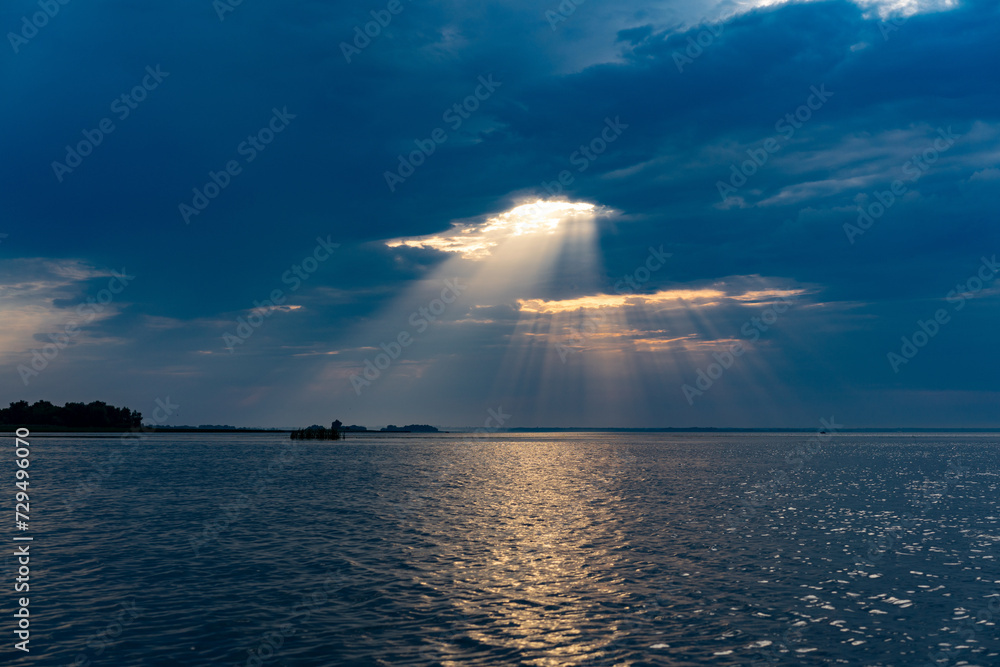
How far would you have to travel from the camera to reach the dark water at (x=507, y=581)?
16.8 m

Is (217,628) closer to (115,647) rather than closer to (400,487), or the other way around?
(115,647)

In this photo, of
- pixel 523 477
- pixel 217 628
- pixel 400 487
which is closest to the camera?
pixel 217 628

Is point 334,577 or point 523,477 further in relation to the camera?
point 523,477

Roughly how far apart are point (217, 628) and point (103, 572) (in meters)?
9.42

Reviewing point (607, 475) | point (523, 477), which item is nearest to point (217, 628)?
point (523, 477)

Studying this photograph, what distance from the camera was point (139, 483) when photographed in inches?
2366

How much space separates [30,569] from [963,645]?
102 feet

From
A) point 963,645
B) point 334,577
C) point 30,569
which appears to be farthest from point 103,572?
point 963,645

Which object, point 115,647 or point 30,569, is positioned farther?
point 30,569

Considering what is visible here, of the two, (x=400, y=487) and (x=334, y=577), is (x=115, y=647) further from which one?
(x=400, y=487)

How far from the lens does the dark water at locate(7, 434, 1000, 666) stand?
16828 millimetres

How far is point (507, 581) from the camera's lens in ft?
78.8

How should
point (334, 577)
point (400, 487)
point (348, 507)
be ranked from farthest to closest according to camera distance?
point (400, 487) < point (348, 507) < point (334, 577)

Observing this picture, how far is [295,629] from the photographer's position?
1831 cm
